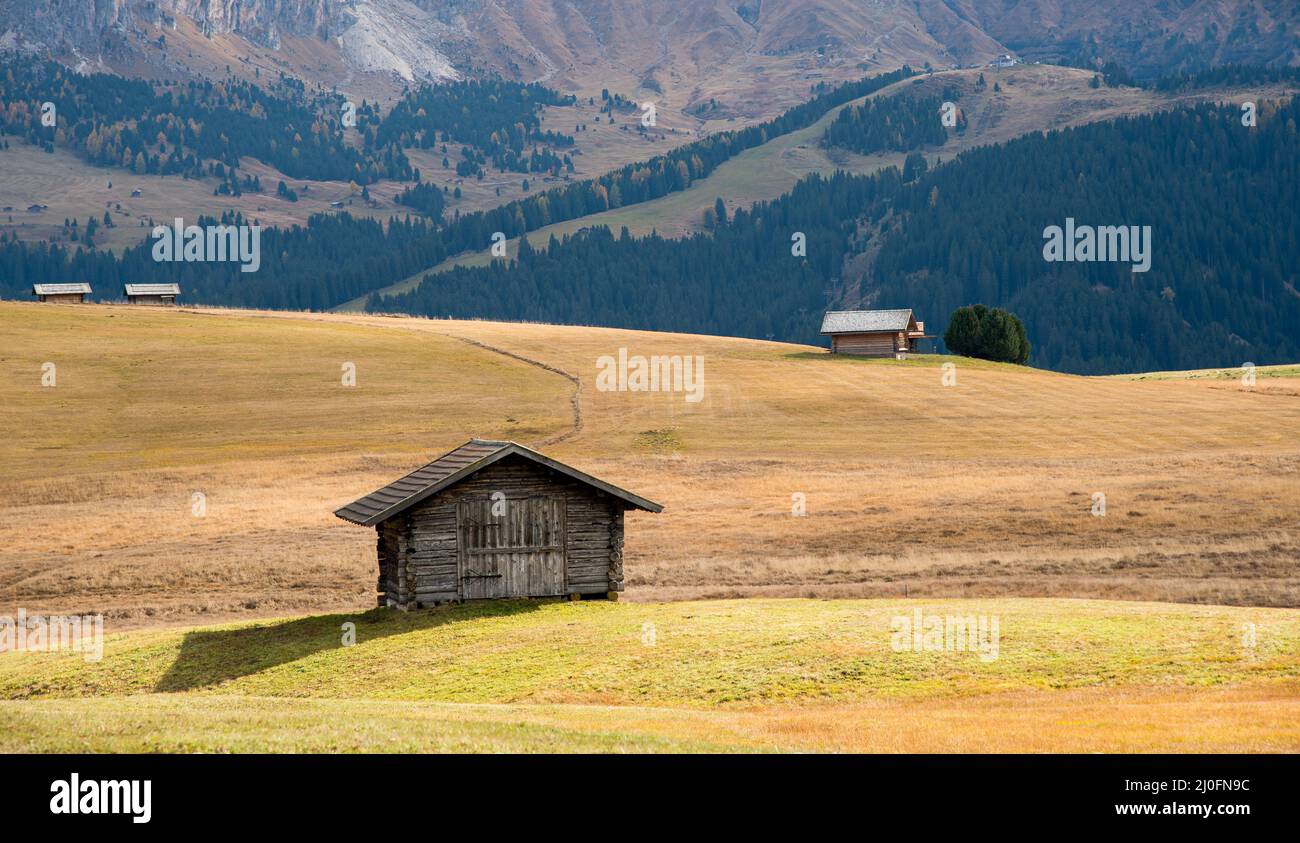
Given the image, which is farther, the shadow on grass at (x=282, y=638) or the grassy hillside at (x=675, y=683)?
the shadow on grass at (x=282, y=638)

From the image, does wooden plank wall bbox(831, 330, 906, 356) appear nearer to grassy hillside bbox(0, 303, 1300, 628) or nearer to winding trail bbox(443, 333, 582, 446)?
grassy hillside bbox(0, 303, 1300, 628)

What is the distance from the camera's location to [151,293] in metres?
146

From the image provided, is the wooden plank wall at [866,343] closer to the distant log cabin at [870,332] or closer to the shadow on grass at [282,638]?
the distant log cabin at [870,332]

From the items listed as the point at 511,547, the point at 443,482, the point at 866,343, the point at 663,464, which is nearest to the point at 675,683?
the point at 511,547

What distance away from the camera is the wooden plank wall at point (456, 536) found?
125 feet

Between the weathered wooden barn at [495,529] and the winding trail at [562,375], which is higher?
the winding trail at [562,375]

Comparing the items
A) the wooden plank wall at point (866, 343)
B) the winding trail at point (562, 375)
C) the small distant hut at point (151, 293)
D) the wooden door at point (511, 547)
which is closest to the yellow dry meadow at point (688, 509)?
the winding trail at point (562, 375)

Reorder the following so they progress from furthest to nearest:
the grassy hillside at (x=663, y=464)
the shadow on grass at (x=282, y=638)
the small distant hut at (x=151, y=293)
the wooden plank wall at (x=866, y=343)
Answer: the small distant hut at (x=151, y=293), the wooden plank wall at (x=866, y=343), the grassy hillside at (x=663, y=464), the shadow on grass at (x=282, y=638)

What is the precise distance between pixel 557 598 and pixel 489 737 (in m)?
21.0

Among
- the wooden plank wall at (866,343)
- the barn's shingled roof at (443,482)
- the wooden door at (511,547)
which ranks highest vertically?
the wooden plank wall at (866,343)

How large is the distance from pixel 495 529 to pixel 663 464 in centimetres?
3297

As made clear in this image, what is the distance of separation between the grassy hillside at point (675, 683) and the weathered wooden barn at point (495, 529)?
1.02 m

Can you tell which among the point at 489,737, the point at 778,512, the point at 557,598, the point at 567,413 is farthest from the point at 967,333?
the point at 489,737

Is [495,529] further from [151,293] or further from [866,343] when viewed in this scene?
[151,293]
